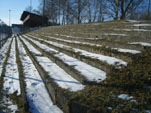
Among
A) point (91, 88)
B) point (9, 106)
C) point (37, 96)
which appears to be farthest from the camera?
point (37, 96)

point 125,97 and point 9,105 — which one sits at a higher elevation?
point 125,97

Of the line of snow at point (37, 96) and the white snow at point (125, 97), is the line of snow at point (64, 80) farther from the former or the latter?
the white snow at point (125, 97)

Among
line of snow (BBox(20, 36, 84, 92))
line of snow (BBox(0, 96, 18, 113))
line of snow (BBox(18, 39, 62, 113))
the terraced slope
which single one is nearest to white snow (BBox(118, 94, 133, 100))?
the terraced slope

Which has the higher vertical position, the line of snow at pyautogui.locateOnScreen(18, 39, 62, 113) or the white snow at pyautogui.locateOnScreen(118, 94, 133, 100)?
the white snow at pyautogui.locateOnScreen(118, 94, 133, 100)

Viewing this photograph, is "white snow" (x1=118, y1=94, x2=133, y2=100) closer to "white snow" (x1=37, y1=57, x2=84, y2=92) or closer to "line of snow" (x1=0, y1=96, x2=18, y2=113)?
"white snow" (x1=37, y1=57, x2=84, y2=92)

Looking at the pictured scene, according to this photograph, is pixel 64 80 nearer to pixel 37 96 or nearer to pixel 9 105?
pixel 37 96

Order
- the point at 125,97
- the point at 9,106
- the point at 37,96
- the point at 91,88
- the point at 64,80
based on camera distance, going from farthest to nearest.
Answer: the point at 64,80, the point at 37,96, the point at 9,106, the point at 91,88, the point at 125,97

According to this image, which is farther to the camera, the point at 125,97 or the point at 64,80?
the point at 64,80

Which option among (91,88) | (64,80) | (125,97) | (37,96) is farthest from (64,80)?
(125,97)

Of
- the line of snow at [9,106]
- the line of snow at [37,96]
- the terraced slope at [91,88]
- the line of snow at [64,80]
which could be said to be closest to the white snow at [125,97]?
the terraced slope at [91,88]

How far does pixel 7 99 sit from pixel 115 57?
261 cm

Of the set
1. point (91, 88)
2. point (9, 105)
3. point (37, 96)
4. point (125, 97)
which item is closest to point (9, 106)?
point (9, 105)

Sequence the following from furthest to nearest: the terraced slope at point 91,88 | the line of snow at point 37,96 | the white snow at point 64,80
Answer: the white snow at point 64,80 < the line of snow at point 37,96 < the terraced slope at point 91,88

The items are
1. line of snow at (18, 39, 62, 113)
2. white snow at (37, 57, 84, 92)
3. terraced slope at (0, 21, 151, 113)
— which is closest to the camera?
terraced slope at (0, 21, 151, 113)
